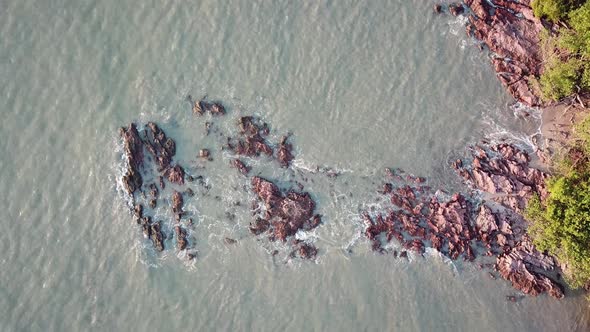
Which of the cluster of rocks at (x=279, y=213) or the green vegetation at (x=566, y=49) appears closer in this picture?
the green vegetation at (x=566, y=49)

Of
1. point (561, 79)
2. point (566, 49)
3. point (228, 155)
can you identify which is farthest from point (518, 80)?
point (228, 155)

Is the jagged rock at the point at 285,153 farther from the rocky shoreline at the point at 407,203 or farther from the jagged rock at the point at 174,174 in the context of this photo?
the jagged rock at the point at 174,174

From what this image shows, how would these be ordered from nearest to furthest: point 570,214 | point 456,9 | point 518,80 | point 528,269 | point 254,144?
point 570,214
point 528,269
point 254,144
point 518,80
point 456,9

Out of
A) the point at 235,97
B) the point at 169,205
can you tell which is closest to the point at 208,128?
the point at 235,97

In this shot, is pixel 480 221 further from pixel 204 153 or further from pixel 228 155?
pixel 204 153

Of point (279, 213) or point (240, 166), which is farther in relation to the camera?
point (240, 166)

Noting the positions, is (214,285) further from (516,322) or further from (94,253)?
(516,322)

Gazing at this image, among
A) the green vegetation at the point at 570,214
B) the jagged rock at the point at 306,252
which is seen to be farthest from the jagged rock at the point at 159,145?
the green vegetation at the point at 570,214
